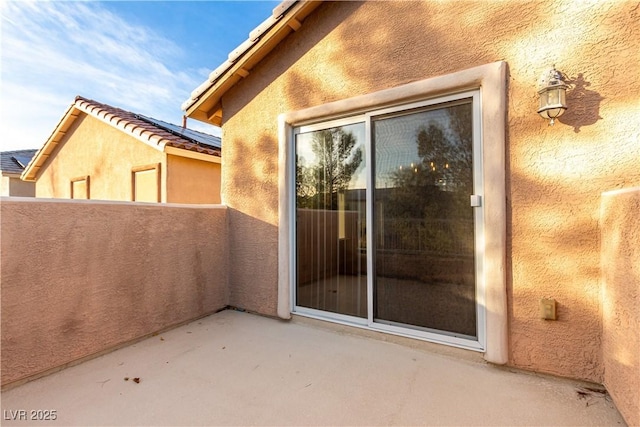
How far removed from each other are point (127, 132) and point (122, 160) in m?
1.26

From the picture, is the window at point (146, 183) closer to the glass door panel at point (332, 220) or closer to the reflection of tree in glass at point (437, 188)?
the glass door panel at point (332, 220)

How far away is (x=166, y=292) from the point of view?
5.24 m

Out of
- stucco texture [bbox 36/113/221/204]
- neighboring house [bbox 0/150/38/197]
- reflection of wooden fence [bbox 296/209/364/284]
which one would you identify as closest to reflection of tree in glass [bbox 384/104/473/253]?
reflection of wooden fence [bbox 296/209/364/284]

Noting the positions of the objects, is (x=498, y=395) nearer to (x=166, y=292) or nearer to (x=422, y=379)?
(x=422, y=379)

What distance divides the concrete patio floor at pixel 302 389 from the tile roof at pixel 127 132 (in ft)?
20.1

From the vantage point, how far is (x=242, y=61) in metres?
5.76

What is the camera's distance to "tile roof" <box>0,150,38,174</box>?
635 inches

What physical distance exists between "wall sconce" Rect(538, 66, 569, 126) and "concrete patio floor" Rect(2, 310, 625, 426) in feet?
11.0

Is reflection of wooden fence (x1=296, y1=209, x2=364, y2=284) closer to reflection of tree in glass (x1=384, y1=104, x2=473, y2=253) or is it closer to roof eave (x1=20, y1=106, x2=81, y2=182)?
reflection of tree in glass (x1=384, y1=104, x2=473, y2=253)

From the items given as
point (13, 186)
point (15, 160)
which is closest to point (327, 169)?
point (13, 186)

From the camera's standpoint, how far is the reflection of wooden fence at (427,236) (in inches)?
162

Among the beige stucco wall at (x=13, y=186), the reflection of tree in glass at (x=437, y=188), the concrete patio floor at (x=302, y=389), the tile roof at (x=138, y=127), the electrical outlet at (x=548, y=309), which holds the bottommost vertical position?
the concrete patio floor at (x=302, y=389)

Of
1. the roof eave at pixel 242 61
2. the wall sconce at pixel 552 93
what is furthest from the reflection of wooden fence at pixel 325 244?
the roof eave at pixel 242 61

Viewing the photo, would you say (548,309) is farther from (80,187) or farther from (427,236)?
(80,187)
